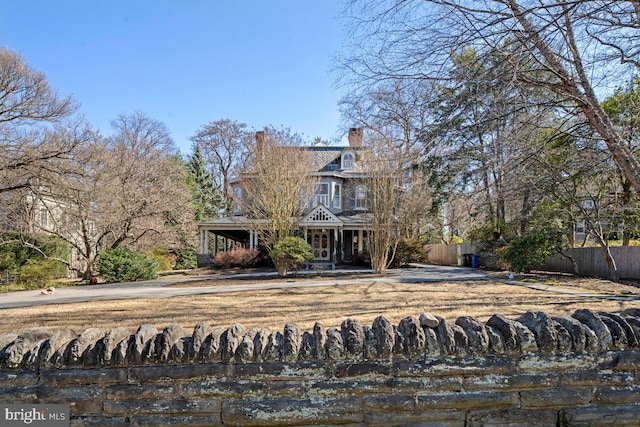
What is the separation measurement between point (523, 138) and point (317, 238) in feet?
58.1

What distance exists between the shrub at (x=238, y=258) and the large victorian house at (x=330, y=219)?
1210 millimetres

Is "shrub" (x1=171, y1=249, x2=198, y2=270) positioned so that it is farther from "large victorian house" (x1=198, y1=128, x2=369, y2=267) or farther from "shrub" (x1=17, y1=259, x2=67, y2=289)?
"shrub" (x1=17, y1=259, x2=67, y2=289)

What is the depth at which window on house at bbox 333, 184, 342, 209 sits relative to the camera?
2261 cm

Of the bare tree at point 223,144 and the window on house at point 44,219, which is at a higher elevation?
the bare tree at point 223,144

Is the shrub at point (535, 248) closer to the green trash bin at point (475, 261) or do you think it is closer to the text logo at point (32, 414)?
the green trash bin at point (475, 261)

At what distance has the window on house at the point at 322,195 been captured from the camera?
71.1 feet

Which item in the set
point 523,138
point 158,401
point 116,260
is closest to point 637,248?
point 523,138

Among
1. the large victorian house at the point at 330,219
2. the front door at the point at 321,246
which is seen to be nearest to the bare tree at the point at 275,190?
the large victorian house at the point at 330,219

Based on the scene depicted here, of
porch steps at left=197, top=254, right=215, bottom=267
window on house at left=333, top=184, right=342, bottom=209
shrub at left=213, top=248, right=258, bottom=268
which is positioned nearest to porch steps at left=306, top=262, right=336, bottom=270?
shrub at left=213, top=248, right=258, bottom=268

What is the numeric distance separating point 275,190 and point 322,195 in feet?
20.0

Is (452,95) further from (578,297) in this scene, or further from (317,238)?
(317,238)

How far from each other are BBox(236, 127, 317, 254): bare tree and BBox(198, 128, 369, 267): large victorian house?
1.81 metres

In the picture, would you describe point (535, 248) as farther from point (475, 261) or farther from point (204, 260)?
point (204, 260)

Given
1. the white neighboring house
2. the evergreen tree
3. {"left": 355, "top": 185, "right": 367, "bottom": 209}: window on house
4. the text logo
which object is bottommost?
the text logo
